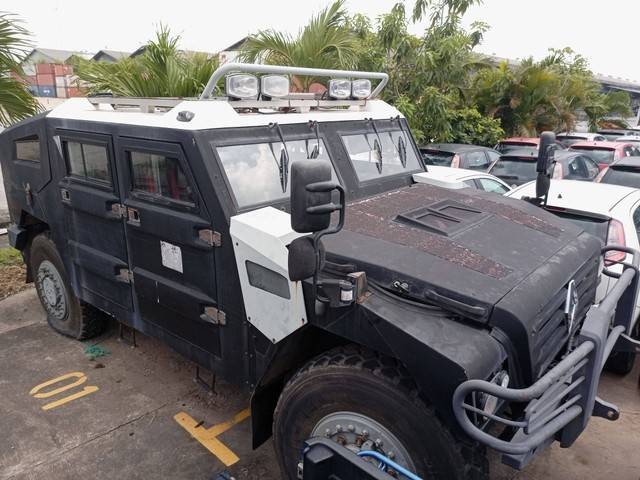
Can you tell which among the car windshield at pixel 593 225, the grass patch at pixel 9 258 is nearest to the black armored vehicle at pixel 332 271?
the car windshield at pixel 593 225

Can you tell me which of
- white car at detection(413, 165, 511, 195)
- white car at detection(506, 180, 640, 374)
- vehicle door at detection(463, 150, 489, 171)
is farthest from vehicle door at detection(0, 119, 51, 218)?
vehicle door at detection(463, 150, 489, 171)

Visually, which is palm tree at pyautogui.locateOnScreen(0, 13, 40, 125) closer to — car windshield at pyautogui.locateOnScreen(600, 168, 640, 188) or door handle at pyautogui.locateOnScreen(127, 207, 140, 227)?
door handle at pyautogui.locateOnScreen(127, 207, 140, 227)

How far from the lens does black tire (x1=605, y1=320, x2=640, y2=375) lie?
14.2ft

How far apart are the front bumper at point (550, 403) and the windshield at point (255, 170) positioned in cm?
162

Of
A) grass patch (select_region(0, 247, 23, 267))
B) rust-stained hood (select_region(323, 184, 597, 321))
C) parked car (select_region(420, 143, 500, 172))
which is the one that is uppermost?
rust-stained hood (select_region(323, 184, 597, 321))

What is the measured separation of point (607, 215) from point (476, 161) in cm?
535

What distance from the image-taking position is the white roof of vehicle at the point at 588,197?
4.66 metres

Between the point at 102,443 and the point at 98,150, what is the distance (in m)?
2.07

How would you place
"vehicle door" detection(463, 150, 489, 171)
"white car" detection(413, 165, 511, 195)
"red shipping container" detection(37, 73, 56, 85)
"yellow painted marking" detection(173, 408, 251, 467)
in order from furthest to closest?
"red shipping container" detection(37, 73, 56, 85) → "vehicle door" detection(463, 150, 489, 171) → "white car" detection(413, 165, 511, 195) → "yellow painted marking" detection(173, 408, 251, 467)

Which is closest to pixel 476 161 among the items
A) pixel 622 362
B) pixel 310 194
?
pixel 622 362

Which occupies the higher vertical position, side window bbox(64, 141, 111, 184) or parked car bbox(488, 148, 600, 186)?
side window bbox(64, 141, 111, 184)

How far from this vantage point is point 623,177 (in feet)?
23.7

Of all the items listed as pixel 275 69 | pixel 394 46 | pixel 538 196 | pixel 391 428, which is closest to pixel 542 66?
pixel 394 46

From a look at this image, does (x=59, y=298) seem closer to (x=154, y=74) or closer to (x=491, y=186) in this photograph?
(x=154, y=74)
